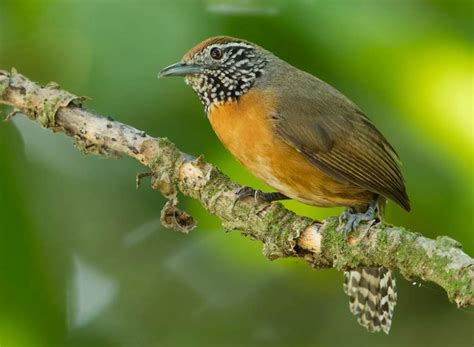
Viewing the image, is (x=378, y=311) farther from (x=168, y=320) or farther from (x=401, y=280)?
(x=168, y=320)

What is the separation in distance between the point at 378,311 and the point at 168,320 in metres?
1.40

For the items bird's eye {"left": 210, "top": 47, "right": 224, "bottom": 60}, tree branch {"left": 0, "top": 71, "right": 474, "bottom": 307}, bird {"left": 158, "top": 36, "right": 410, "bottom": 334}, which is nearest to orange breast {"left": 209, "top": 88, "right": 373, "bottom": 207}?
bird {"left": 158, "top": 36, "right": 410, "bottom": 334}

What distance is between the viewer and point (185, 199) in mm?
4430

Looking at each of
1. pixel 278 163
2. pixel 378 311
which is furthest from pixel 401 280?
pixel 278 163

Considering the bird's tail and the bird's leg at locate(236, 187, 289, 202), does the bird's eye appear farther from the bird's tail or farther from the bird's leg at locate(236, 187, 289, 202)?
the bird's tail

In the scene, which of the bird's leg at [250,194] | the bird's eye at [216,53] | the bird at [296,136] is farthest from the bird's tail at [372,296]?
the bird's eye at [216,53]

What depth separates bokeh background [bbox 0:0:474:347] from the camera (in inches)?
138

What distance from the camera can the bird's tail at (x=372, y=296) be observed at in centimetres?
488

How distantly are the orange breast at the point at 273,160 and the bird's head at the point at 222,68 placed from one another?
19cm

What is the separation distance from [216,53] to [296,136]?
741 millimetres

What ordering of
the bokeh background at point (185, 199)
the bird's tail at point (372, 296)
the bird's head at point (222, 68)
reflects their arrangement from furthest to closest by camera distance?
1. the bird's tail at point (372, 296)
2. the bird's head at point (222, 68)
3. the bokeh background at point (185, 199)

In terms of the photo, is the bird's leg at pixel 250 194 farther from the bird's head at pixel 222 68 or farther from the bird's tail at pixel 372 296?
the bird's tail at pixel 372 296

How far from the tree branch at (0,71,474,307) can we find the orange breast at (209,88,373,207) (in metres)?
0.27

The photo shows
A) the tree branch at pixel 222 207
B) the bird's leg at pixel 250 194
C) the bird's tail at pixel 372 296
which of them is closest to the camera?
the tree branch at pixel 222 207
